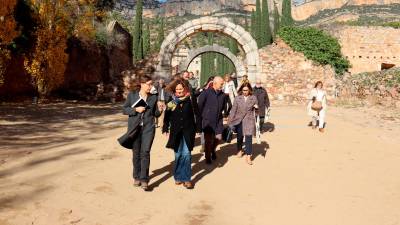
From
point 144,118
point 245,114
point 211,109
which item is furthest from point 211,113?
point 144,118

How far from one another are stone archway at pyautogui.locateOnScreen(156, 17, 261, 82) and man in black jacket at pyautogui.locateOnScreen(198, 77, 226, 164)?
36.6 feet

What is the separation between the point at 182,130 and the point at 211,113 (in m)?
1.66

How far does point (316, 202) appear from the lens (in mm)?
5066

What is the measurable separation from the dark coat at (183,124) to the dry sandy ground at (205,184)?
678 mm

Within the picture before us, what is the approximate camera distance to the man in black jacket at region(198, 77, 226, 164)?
7156mm

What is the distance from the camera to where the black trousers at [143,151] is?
539 cm

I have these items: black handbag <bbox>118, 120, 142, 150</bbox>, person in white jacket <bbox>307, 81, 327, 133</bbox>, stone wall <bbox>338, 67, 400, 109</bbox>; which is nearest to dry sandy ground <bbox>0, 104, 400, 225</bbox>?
black handbag <bbox>118, 120, 142, 150</bbox>

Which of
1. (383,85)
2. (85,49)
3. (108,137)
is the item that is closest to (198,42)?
(85,49)

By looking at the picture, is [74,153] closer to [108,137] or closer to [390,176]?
[108,137]

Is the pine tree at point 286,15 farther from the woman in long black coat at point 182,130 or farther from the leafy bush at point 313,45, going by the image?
the woman in long black coat at point 182,130

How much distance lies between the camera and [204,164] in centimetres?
728

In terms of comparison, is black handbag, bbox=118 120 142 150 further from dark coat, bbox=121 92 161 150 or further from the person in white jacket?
the person in white jacket

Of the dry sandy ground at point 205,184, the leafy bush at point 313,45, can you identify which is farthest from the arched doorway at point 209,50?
the dry sandy ground at point 205,184

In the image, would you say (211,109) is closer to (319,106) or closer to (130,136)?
(130,136)
